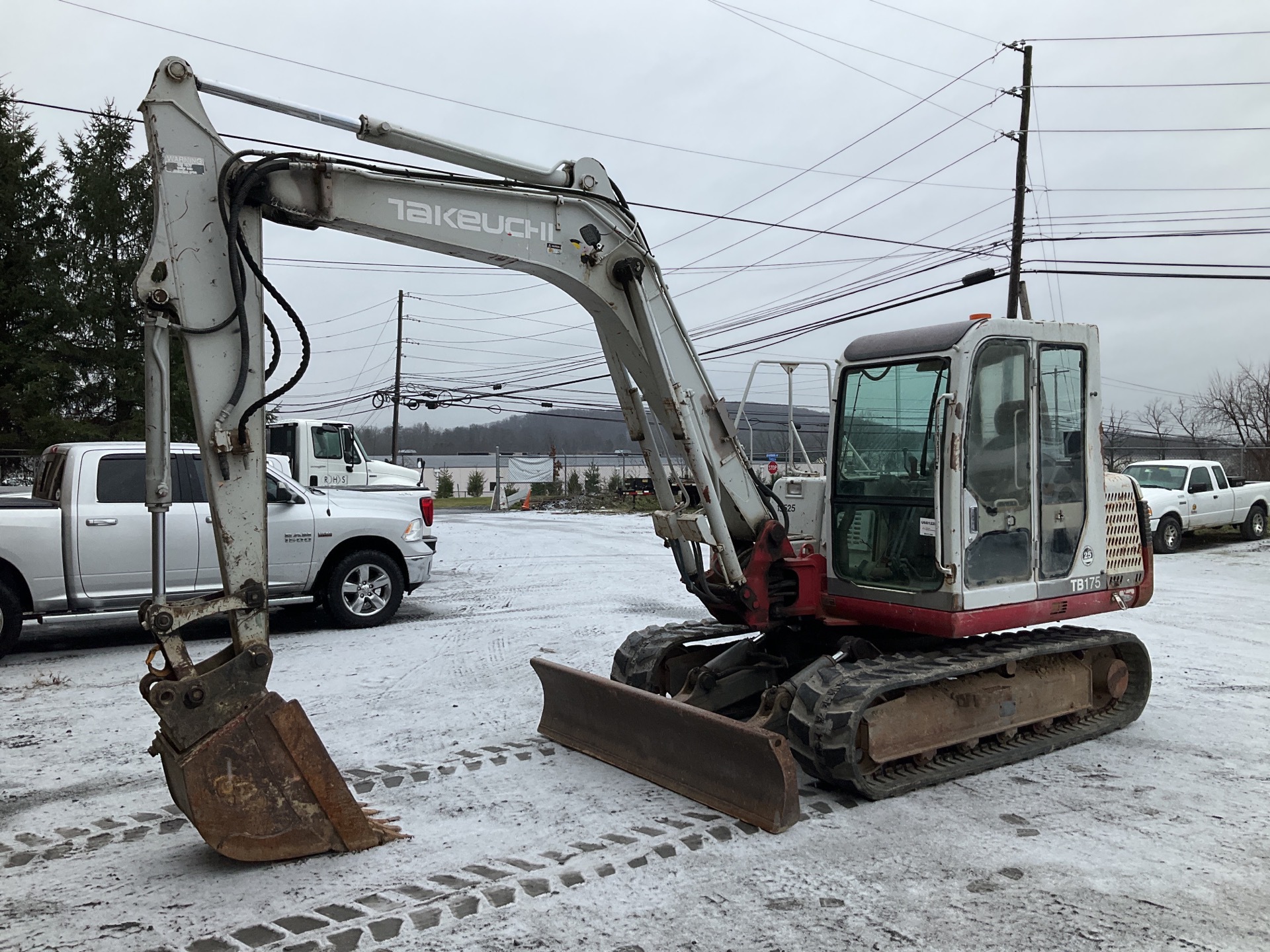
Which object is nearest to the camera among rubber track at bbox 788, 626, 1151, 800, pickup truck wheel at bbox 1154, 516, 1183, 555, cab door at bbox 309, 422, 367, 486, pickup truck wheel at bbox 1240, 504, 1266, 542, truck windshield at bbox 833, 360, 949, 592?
rubber track at bbox 788, 626, 1151, 800

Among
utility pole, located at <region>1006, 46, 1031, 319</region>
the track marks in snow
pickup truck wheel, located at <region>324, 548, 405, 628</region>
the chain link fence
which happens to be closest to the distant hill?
the chain link fence

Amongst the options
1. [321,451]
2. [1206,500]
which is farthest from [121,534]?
[1206,500]

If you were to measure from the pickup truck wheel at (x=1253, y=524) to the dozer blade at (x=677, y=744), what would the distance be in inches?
760

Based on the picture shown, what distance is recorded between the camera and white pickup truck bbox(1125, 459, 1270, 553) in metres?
18.6

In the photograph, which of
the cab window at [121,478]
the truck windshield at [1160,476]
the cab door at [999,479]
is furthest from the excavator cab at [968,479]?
the truck windshield at [1160,476]

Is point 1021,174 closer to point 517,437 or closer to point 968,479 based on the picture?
point 968,479

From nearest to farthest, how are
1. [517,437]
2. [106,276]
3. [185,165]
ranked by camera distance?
[185,165]
[106,276]
[517,437]

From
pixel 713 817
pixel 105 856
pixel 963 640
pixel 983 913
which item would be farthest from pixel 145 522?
pixel 983 913

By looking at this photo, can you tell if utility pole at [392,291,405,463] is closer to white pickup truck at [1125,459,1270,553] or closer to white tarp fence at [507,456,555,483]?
white tarp fence at [507,456,555,483]

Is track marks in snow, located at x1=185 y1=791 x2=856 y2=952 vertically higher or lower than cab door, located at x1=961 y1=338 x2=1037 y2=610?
lower

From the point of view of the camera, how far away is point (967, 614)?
5.55m

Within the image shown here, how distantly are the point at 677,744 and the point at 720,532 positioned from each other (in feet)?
4.05

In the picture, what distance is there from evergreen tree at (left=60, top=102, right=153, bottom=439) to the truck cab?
16.5 feet

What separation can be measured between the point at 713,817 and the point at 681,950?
1.39 m
